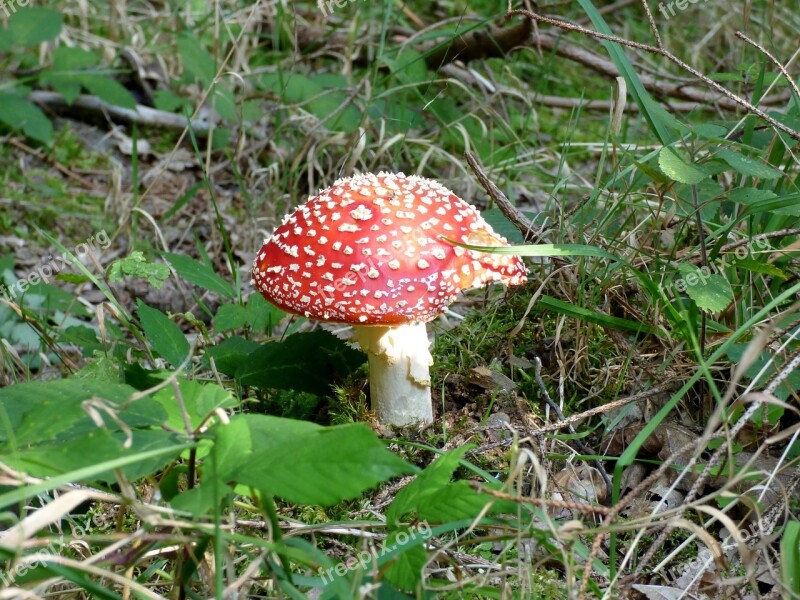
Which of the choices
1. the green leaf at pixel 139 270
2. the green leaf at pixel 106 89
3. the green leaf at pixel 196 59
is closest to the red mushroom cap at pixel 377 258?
the green leaf at pixel 139 270

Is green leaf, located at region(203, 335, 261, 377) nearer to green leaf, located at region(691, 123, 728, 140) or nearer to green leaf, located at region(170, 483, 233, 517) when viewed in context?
green leaf, located at region(170, 483, 233, 517)

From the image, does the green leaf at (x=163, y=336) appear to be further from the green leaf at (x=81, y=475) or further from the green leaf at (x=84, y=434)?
the green leaf at (x=81, y=475)

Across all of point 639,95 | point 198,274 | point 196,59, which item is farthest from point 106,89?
Answer: point 639,95

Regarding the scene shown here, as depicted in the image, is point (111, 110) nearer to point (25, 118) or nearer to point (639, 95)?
point (25, 118)

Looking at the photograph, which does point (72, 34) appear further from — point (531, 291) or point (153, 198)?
point (531, 291)

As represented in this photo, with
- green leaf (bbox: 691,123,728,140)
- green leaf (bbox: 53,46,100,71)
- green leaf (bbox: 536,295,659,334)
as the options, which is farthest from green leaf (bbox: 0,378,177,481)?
green leaf (bbox: 53,46,100,71)

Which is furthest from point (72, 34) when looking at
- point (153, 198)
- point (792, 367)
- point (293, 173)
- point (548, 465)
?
point (792, 367)
